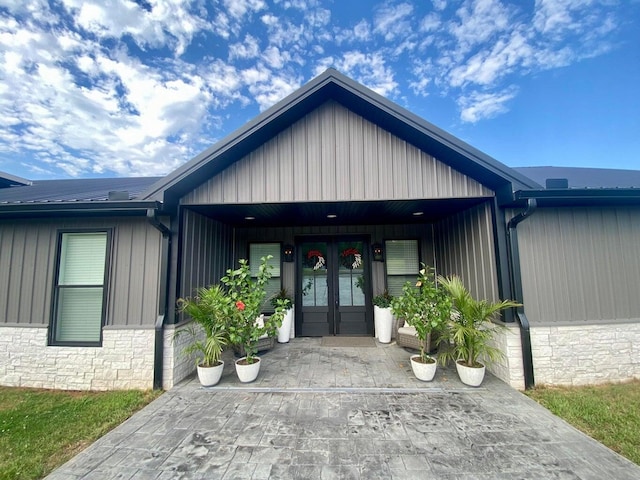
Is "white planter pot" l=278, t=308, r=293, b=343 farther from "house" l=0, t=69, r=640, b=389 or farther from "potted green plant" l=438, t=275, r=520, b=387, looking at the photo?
"potted green plant" l=438, t=275, r=520, b=387

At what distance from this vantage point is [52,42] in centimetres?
568

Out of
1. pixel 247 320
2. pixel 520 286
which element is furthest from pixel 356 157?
pixel 520 286

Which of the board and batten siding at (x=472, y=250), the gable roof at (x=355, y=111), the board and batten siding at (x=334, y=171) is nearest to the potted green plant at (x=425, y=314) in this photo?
the board and batten siding at (x=472, y=250)

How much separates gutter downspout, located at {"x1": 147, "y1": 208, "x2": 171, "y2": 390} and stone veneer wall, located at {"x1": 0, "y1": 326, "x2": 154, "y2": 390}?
18 cm

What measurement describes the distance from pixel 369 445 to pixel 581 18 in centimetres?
947

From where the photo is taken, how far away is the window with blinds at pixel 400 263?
6105mm

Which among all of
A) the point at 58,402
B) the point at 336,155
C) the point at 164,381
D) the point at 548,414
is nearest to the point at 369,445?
the point at 548,414

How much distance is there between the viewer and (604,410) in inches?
114

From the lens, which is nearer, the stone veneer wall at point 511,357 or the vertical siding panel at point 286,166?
the stone veneer wall at point 511,357

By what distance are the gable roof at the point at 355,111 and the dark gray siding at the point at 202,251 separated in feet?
2.31

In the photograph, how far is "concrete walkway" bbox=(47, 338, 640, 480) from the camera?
81.0 inches

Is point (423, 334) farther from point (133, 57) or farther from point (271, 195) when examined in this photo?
point (133, 57)

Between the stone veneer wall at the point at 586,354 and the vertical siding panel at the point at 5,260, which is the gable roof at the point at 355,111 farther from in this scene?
the vertical siding panel at the point at 5,260

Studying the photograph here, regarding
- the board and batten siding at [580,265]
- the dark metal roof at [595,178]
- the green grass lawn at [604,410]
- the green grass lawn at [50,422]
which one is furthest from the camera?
the dark metal roof at [595,178]
